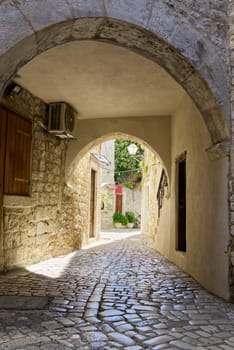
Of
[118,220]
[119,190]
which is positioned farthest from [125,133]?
[119,190]

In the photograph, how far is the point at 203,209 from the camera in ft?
13.9

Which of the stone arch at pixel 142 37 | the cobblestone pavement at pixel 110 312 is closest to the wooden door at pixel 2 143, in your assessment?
the cobblestone pavement at pixel 110 312

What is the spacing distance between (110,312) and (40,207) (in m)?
3.18

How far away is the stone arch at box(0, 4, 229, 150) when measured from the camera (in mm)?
2838

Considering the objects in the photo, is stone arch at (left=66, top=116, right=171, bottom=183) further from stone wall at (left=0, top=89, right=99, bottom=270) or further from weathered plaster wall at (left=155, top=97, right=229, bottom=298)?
weathered plaster wall at (left=155, top=97, right=229, bottom=298)

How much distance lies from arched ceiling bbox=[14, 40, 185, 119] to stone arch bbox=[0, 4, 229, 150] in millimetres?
693

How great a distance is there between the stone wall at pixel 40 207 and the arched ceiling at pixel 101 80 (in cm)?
47

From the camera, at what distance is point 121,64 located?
441 centimetres

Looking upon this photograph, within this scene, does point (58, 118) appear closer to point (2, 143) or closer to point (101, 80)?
point (101, 80)

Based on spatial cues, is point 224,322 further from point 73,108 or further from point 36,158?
point 73,108

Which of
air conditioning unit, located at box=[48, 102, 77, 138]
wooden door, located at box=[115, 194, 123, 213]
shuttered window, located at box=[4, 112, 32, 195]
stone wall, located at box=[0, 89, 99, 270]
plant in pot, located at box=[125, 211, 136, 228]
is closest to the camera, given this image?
shuttered window, located at box=[4, 112, 32, 195]

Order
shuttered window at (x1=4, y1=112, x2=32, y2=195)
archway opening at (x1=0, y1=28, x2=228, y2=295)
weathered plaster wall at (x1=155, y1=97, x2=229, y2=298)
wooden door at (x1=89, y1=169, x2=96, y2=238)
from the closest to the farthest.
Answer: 1. weathered plaster wall at (x1=155, y1=97, x2=229, y2=298)
2. archway opening at (x1=0, y1=28, x2=228, y2=295)
3. shuttered window at (x1=4, y1=112, x2=32, y2=195)
4. wooden door at (x1=89, y1=169, x2=96, y2=238)

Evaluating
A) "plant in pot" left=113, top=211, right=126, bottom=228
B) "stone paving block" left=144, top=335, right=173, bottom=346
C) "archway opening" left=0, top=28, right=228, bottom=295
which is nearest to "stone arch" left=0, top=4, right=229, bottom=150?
"archway opening" left=0, top=28, right=228, bottom=295

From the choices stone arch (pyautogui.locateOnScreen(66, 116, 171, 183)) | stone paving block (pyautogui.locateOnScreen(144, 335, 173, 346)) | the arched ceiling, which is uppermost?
the arched ceiling
